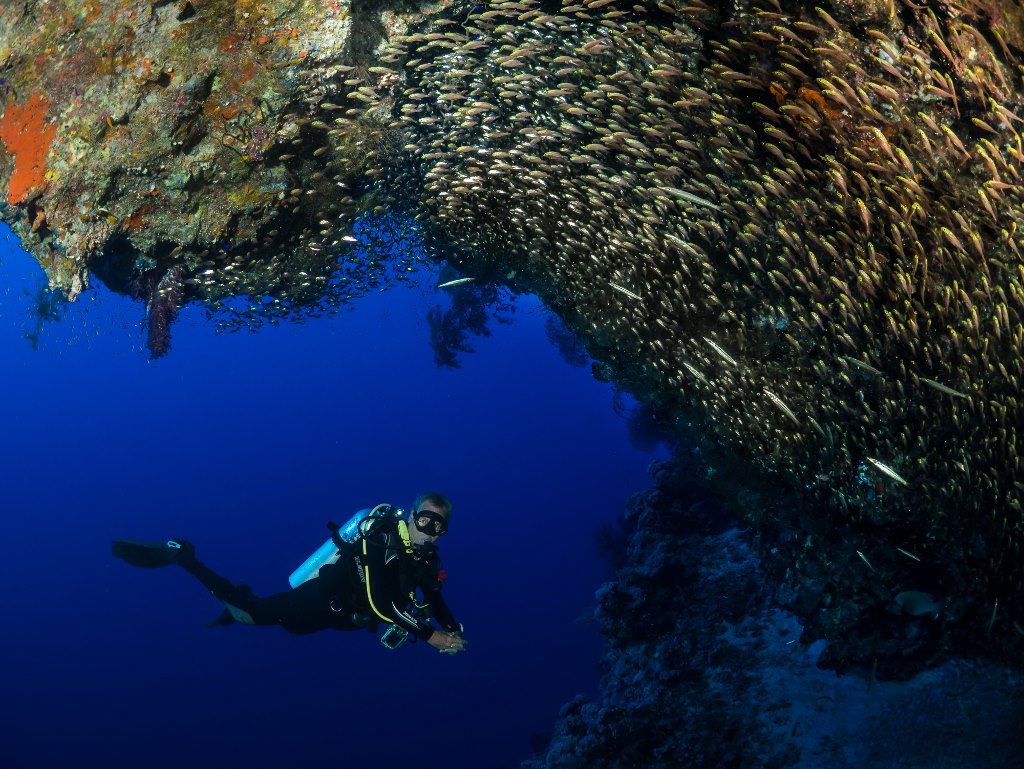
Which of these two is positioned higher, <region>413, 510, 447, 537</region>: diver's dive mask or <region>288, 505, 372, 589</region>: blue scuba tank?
<region>413, 510, 447, 537</region>: diver's dive mask

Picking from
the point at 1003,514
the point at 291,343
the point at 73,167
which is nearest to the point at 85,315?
the point at 73,167

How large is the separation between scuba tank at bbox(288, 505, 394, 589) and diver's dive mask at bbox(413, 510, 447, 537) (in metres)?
0.75

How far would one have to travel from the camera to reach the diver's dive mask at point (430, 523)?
6855 mm

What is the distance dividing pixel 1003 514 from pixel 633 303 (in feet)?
14.0

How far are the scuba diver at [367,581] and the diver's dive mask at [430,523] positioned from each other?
0.01 m

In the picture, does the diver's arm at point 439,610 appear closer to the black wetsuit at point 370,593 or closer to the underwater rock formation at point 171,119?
the black wetsuit at point 370,593

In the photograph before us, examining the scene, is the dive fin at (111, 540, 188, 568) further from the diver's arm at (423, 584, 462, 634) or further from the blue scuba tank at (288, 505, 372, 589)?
the diver's arm at (423, 584, 462, 634)

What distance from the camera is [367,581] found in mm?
6867

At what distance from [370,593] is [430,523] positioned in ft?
3.43

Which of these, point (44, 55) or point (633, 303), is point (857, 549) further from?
point (44, 55)

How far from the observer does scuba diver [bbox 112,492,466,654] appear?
6.84m

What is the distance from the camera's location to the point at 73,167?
6.90m

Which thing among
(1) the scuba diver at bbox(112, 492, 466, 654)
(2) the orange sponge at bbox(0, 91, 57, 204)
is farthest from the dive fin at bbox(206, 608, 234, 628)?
(2) the orange sponge at bbox(0, 91, 57, 204)

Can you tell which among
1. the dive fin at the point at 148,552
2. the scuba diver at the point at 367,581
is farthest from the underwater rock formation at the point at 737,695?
the dive fin at the point at 148,552
